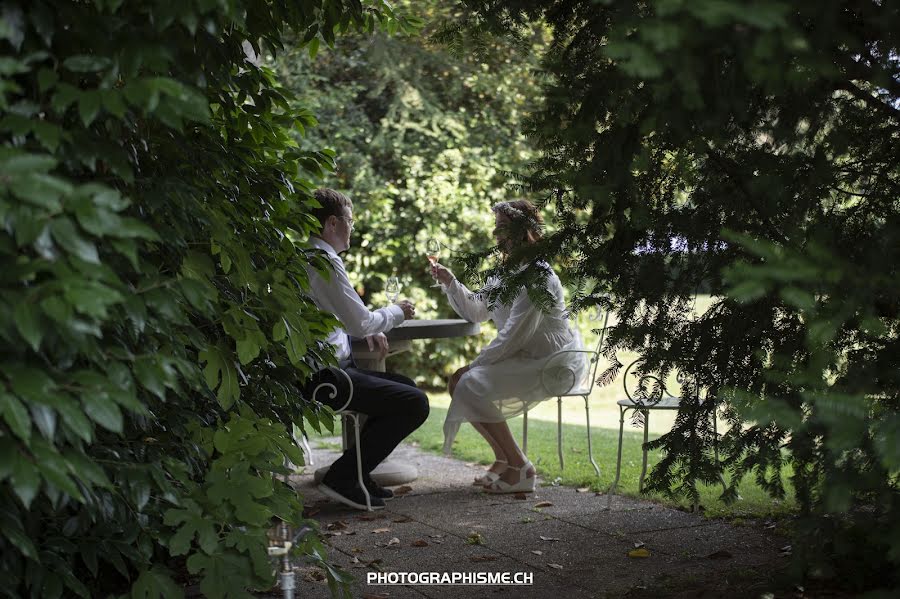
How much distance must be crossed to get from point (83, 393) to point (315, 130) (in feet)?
29.4

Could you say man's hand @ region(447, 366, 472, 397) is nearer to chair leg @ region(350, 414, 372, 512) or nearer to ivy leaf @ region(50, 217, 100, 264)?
chair leg @ region(350, 414, 372, 512)

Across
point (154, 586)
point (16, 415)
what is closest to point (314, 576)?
point (154, 586)

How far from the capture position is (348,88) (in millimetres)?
10430

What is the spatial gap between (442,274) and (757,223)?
9.18 feet

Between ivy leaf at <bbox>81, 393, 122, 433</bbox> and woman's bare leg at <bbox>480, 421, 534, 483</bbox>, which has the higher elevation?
ivy leaf at <bbox>81, 393, 122, 433</bbox>

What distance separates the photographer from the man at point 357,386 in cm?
478

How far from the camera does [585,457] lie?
252 inches

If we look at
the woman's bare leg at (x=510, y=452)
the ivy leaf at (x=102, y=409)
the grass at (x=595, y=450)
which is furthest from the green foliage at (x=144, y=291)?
the woman's bare leg at (x=510, y=452)

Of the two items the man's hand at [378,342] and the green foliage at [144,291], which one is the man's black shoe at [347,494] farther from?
the green foliage at [144,291]

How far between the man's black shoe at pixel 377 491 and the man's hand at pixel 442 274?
123cm

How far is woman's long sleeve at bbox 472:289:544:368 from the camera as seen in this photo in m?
Result: 5.07

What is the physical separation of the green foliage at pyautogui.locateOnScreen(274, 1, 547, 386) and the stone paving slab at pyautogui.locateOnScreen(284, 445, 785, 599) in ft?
17.1

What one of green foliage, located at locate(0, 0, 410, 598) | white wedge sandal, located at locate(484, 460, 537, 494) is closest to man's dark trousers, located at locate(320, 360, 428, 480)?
white wedge sandal, located at locate(484, 460, 537, 494)

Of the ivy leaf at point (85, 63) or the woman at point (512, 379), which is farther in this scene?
the woman at point (512, 379)
